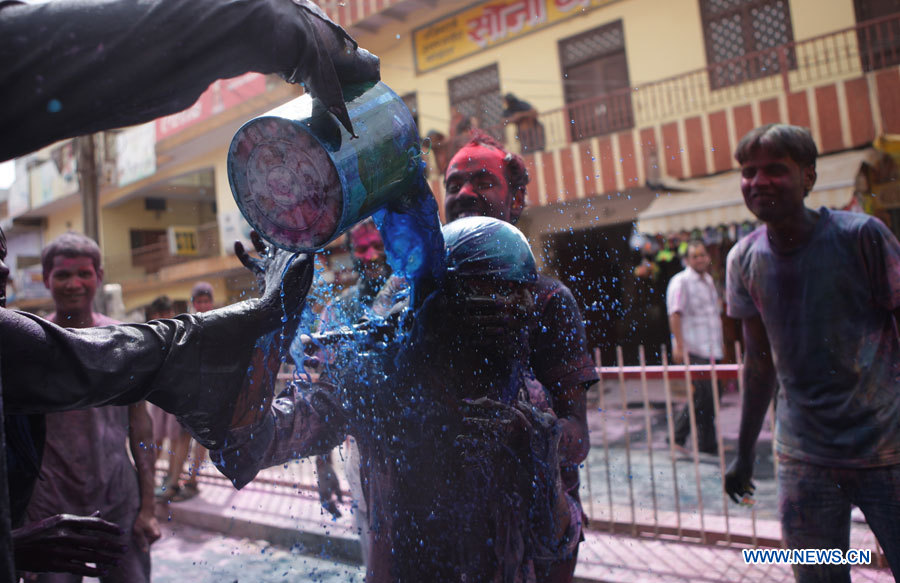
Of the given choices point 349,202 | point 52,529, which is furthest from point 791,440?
point 52,529

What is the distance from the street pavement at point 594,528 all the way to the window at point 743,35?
20.8 ft

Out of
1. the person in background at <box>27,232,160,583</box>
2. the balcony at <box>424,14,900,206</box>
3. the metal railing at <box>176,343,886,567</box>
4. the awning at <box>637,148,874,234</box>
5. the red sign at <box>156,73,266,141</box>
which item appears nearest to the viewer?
the person in background at <box>27,232,160,583</box>

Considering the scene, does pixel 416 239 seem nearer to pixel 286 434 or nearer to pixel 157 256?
pixel 286 434

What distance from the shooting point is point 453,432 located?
1.67 m

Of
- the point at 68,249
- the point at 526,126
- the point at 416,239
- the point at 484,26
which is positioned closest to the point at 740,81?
the point at 526,126

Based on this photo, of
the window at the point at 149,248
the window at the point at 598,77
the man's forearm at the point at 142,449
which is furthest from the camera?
the window at the point at 149,248

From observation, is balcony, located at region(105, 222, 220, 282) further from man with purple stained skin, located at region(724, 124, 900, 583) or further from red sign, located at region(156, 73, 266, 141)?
man with purple stained skin, located at region(724, 124, 900, 583)

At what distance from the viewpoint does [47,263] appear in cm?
312

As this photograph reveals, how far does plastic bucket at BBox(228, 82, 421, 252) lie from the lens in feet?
4.10

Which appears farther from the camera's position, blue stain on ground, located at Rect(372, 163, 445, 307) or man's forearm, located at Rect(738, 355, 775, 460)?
man's forearm, located at Rect(738, 355, 775, 460)

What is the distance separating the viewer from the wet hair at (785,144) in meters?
2.56

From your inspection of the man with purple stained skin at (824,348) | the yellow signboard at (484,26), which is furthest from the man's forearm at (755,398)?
the yellow signboard at (484,26)

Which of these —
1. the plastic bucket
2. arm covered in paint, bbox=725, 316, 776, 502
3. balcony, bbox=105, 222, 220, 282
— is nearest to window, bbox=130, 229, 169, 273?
balcony, bbox=105, 222, 220, 282

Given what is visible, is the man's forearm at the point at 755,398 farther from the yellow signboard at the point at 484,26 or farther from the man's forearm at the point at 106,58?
the yellow signboard at the point at 484,26
